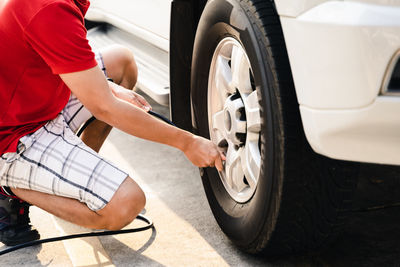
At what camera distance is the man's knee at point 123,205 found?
7.10 feet

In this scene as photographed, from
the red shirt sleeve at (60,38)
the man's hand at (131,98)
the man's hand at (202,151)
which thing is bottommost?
the man's hand at (202,151)

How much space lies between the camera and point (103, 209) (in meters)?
2.17

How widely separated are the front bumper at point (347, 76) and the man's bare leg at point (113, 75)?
4.17ft

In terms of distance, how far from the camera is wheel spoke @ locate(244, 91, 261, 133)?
1.97 meters

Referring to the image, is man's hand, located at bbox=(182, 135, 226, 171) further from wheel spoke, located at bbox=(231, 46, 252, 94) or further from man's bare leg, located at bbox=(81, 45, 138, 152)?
man's bare leg, located at bbox=(81, 45, 138, 152)

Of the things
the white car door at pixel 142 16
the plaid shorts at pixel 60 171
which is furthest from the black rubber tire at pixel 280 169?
the white car door at pixel 142 16

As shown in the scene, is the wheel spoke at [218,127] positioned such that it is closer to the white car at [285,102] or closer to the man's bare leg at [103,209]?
the white car at [285,102]

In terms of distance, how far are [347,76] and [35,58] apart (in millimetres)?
1095

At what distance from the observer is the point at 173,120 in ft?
8.56

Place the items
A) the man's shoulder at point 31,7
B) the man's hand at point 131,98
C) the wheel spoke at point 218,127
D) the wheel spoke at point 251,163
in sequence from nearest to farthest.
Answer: the man's shoulder at point 31,7 → the wheel spoke at point 251,163 → the wheel spoke at point 218,127 → the man's hand at point 131,98

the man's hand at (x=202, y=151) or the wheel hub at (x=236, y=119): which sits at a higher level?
the wheel hub at (x=236, y=119)

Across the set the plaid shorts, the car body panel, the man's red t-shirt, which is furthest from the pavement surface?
the car body panel

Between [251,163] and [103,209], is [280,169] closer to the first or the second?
[251,163]

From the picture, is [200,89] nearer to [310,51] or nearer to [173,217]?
[173,217]
